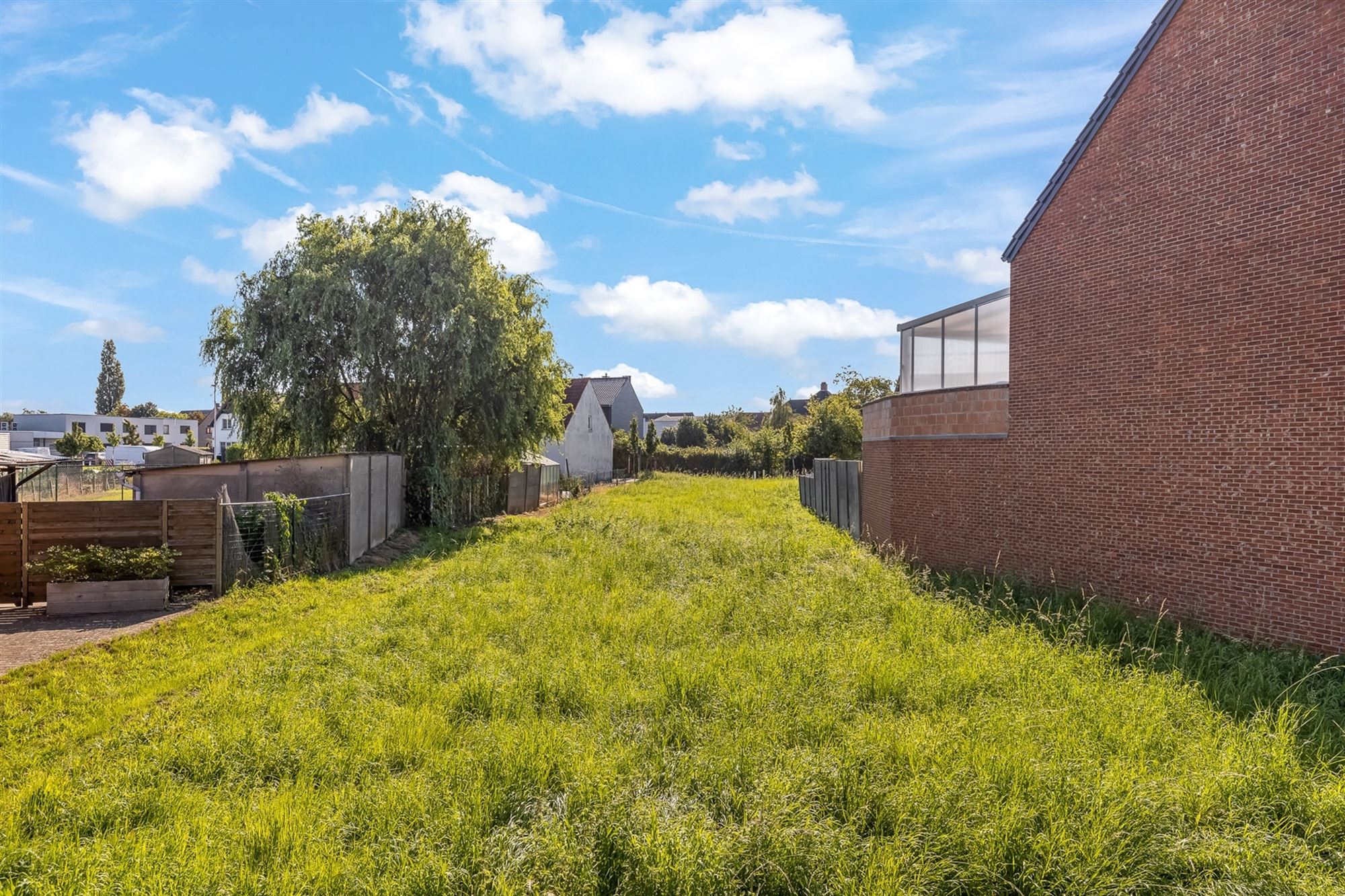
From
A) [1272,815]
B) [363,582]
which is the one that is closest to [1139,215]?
[1272,815]

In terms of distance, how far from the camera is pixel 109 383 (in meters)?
83.1

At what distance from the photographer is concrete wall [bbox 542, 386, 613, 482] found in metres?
34.1

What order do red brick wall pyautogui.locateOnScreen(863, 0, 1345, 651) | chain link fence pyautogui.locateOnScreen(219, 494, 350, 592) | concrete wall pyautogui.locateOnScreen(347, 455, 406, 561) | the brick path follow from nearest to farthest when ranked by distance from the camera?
1. the brick path
2. red brick wall pyautogui.locateOnScreen(863, 0, 1345, 651)
3. chain link fence pyautogui.locateOnScreen(219, 494, 350, 592)
4. concrete wall pyautogui.locateOnScreen(347, 455, 406, 561)

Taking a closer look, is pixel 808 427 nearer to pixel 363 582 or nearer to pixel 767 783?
pixel 363 582

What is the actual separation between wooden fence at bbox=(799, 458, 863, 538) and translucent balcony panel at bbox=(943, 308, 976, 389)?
4244mm

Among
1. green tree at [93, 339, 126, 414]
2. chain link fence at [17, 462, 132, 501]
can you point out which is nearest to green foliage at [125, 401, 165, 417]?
green tree at [93, 339, 126, 414]

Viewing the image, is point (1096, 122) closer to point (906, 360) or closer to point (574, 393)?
point (906, 360)

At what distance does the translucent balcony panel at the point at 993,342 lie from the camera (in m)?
11.2

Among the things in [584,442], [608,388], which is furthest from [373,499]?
[608,388]

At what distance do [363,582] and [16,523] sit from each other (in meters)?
4.54

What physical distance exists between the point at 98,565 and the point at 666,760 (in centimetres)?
912

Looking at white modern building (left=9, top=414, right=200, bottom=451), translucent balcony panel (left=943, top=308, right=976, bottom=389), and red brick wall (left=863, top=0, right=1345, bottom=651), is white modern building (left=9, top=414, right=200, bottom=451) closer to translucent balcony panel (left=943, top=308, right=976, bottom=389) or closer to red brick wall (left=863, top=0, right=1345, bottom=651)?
translucent balcony panel (left=943, top=308, right=976, bottom=389)

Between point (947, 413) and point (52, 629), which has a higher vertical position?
point (947, 413)

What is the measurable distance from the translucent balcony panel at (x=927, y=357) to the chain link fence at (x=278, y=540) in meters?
11.3
